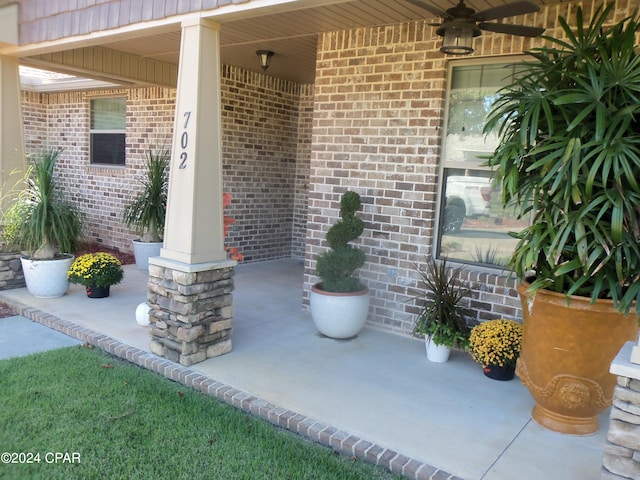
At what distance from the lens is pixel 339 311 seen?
4.43 meters

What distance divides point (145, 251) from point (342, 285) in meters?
3.84

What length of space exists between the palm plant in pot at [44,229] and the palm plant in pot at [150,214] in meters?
1.50

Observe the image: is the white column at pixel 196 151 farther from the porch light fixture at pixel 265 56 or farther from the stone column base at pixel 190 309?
the porch light fixture at pixel 265 56

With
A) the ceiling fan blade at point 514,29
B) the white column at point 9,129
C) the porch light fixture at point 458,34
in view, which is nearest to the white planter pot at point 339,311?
the porch light fixture at point 458,34

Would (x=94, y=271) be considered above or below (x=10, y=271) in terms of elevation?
above

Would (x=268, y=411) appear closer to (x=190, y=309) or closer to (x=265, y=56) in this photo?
(x=190, y=309)

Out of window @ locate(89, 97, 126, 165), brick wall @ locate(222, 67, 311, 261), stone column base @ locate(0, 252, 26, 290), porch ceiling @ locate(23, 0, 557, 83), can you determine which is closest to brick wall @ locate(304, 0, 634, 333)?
porch ceiling @ locate(23, 0, 557, 83)

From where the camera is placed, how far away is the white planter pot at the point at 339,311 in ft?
14.5

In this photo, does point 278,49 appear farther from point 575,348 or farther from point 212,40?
point 575,348

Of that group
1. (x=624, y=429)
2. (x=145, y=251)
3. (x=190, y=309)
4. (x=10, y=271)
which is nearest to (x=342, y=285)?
(x=190, y=309)

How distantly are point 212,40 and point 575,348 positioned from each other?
11.0 feet

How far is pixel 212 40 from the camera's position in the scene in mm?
3900

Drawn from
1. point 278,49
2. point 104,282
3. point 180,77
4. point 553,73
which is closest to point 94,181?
point 104,282

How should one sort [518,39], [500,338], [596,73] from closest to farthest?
[596,73]
[500,338]
[518,39]
